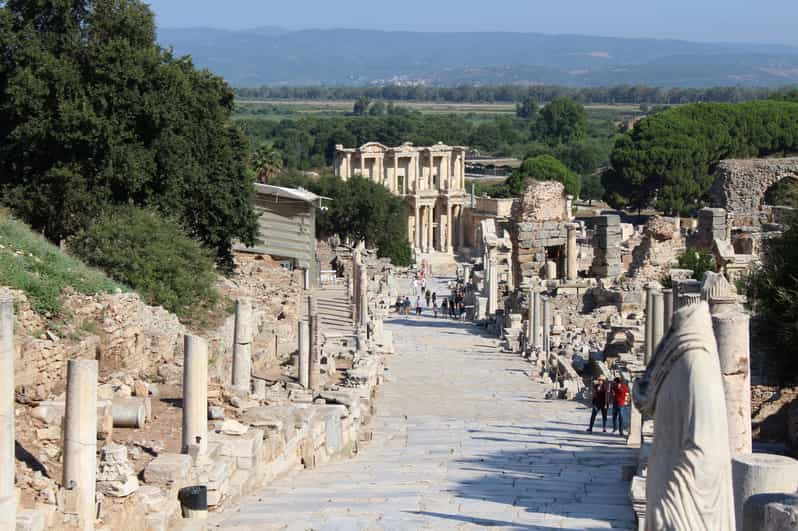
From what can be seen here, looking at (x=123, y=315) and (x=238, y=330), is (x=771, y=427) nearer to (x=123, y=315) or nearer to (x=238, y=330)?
(x=238, y=330)

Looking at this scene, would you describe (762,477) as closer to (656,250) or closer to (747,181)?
(656,250)

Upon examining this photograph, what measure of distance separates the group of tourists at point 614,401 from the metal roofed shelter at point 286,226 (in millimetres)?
19308

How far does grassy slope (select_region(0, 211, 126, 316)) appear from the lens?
19.2 metres

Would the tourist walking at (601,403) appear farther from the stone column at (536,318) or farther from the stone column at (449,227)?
the stone column at (449,227)

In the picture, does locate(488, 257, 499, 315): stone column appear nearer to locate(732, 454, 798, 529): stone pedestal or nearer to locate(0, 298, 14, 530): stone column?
locate(0, 298, 14, 530): stone column

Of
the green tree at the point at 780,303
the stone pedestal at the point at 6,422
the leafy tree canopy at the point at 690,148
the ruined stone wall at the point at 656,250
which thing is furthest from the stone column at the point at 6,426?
the leafy tree canopy at the point at 690,148

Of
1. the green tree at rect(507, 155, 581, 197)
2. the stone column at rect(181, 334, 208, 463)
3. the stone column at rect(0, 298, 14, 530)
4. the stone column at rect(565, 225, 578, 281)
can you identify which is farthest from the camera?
the green tree at rect(507, 155, 581, 197)

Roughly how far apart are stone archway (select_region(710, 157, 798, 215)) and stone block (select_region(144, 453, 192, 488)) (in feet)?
158

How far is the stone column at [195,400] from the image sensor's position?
1491 cm

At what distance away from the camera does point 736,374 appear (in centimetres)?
1330

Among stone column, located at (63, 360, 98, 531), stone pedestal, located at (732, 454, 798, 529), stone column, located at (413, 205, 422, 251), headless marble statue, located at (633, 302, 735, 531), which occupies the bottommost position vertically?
stone column, located at (413, 205, 422, 251)

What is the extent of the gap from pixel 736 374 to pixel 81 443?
617 cm

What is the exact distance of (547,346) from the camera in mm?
35000

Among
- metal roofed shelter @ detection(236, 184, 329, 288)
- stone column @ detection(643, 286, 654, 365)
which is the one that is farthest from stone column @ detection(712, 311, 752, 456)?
metal roofed shelter @ detection(236, 184, 329, 288)
